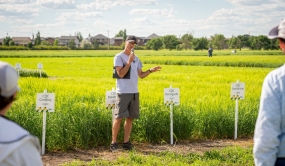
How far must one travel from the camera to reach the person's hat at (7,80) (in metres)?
1.92

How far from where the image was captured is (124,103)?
6656 mm

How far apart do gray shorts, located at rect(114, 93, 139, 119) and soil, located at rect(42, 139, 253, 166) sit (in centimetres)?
61

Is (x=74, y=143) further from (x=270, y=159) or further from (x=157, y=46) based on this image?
(x=157, y=46)

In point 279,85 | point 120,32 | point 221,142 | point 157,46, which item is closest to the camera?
point 279,85

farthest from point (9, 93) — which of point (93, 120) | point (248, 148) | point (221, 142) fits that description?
point (221, 142)

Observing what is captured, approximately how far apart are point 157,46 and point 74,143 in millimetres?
107643

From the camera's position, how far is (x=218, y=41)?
12662 centimetres

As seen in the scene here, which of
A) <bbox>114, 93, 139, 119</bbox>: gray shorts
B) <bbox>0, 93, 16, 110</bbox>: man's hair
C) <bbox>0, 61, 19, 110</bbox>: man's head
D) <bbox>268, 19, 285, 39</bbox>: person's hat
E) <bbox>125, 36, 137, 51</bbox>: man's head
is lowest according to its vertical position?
<bbox>114, 93, 139, 119</bbox>: gray shorts

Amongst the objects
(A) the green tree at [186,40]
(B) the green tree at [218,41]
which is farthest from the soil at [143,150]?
(B) the green tree at [218,41]

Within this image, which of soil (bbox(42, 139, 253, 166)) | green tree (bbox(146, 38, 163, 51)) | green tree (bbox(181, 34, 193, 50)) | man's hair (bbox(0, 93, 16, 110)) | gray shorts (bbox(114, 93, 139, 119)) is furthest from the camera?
green tree (bbox(181, 34, 193, 50))

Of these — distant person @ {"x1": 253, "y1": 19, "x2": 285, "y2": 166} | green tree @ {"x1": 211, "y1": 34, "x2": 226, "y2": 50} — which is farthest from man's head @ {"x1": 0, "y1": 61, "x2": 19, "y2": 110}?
green tree @ {"x1": 211, "y1": 34, "x2": 226, "y2": 50}

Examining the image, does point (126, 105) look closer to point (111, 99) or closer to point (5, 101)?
point (111, 99)

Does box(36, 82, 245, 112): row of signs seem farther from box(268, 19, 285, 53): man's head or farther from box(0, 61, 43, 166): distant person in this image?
box(0, 61, 43, 166): distant person

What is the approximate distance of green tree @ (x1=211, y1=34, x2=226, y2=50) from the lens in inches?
4970
